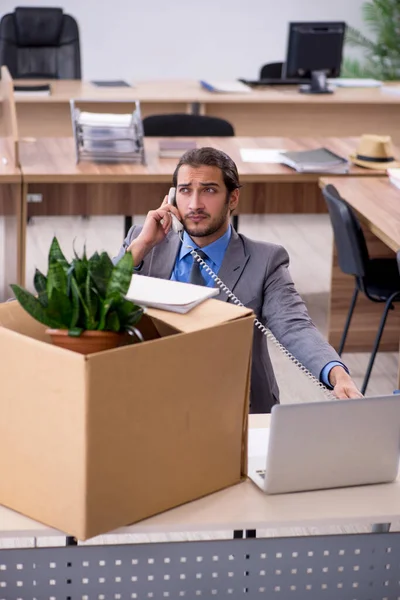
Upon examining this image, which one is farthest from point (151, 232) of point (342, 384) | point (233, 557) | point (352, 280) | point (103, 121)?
point (103, 121)

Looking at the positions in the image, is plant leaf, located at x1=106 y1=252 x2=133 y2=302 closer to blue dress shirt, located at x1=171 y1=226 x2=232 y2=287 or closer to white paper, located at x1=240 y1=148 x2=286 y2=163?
blue dress shirt, located at x1=171 y1=226 x2=232 y2=287

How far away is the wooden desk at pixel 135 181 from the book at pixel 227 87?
1.10 metres

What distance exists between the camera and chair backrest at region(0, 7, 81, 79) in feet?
21.8

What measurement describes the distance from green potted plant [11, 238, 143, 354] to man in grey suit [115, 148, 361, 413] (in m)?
0.86

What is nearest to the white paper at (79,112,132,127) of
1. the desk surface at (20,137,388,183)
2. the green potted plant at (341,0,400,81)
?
the desk surface at (20,137,388,183)

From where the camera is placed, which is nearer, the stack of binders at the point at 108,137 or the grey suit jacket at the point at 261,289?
the grey suit jacket at the point at 261,289

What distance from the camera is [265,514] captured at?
1.77 m

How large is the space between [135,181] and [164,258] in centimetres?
181

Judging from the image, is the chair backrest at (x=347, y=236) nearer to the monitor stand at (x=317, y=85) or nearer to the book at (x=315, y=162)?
the book at (x=315, y=162)

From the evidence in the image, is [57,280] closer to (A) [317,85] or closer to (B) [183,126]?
(B) [183,126]

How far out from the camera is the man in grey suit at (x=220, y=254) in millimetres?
2611

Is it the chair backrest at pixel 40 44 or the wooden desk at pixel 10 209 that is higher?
the chair backrest at pixel 40 44

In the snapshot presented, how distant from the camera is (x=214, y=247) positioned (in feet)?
8.90

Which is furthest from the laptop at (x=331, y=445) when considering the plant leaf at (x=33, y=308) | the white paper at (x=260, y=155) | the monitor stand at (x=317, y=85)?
the monitor stand at (x=317, y=85)
